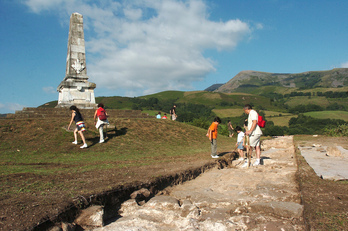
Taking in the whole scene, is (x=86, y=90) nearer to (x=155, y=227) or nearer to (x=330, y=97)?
(x=155, y=227)

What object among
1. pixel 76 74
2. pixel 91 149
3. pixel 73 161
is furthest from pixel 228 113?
pixel 73 161

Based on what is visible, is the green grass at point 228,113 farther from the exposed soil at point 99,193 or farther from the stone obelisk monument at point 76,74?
the exposed soil at point 99,193

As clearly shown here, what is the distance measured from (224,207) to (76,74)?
52.1 ft

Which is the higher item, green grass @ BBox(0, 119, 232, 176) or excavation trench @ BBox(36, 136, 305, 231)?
green grass @ BBox(0, 119, 232, 176)

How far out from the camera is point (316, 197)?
4.34 metres

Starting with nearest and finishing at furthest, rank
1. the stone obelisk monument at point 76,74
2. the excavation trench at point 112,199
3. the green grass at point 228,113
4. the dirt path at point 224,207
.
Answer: the excavation trench at point 112,199 < the dirt path at point 224,207 < the stone obelisk monument at point 76,74 < the green grass at point 228,113

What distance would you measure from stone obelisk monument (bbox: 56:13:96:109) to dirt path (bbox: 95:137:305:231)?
44.2ft

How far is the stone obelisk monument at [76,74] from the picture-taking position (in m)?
17.3

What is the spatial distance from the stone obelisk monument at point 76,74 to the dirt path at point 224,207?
1348 centimetres

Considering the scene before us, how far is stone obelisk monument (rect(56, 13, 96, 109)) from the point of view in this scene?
17328 mm

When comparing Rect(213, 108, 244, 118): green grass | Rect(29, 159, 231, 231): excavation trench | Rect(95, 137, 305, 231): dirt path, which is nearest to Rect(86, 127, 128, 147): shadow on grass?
Rect(29, 159, 231, 231): excavation trench

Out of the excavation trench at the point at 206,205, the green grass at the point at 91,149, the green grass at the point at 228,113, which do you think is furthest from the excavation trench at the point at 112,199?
the green grass at the point at 228,113

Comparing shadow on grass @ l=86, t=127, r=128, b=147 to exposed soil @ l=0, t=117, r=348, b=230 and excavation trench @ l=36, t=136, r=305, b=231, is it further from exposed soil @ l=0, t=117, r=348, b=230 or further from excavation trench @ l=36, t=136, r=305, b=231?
excavation trench @ l=36, t=136, r=305, b=231

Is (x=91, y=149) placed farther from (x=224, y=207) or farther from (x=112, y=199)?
(x=224, y=207)
